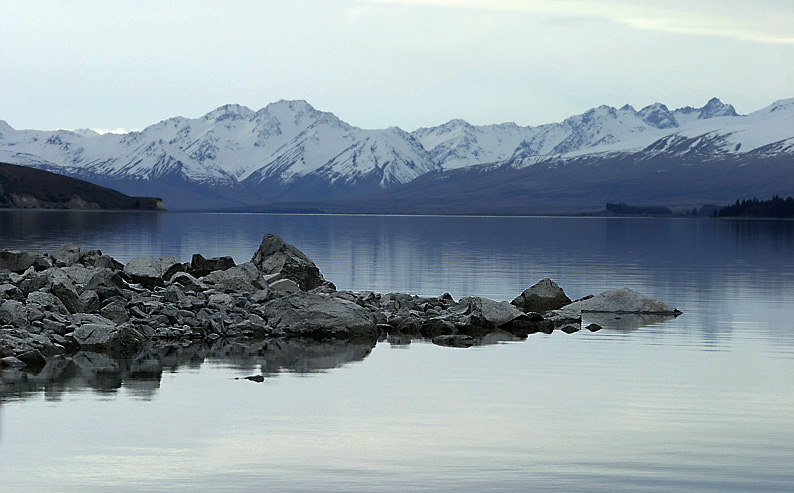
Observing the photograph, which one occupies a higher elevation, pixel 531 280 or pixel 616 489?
pixel 531 280

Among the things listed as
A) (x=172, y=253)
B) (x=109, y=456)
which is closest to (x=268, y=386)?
(x=109, y=456)

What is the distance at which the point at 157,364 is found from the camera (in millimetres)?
25781

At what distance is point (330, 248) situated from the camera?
90.9 m

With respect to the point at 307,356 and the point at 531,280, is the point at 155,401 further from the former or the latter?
the point at 531,280

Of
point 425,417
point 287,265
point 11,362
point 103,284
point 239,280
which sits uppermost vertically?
point 287,265

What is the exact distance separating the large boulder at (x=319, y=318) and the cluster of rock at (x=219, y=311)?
29 mm

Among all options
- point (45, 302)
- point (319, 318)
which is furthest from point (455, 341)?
point (45, 302)

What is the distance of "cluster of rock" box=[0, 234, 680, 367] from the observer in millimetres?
27938

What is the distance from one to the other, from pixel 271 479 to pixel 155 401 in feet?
21.9

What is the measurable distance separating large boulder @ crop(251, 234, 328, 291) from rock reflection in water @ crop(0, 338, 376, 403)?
1233 cm

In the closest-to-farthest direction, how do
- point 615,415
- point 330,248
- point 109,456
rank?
1. point 109,456
2. point 615,415
3. point 330,248

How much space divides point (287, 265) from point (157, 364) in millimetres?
18096

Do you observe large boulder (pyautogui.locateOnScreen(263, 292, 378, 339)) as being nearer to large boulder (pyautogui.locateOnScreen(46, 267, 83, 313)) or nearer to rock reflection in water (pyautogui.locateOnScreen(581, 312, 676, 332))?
large boulder (pyautogui.locateOnScreen(46, 267, 83, 313))

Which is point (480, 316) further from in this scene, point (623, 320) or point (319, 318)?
point (623, 320)
